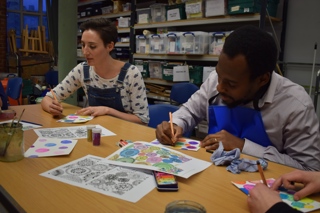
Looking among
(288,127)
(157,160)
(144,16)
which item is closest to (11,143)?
(157,160)

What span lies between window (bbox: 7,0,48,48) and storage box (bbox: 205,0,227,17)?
592cm

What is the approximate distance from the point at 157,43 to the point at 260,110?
319cm

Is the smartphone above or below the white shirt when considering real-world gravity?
below

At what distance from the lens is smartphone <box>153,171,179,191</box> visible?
0.96 meters

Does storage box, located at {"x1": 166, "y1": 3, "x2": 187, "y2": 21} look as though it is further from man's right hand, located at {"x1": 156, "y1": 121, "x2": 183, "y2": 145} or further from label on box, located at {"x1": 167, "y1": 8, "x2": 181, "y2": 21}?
man's right hand, located at {"x1": 156, "y1": 121, "x2": 183, "y2": 145}

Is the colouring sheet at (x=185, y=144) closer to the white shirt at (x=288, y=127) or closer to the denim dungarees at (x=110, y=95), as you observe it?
the white shirt at (x=288, y=127)

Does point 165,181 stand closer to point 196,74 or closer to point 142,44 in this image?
point 196,74

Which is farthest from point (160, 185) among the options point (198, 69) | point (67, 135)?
point (198, 69)

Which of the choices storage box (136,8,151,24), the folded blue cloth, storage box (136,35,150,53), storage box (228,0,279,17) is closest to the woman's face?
the folded blue cloth

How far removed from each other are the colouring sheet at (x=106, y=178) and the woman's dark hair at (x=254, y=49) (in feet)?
2.14

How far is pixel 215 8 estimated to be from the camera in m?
3.64

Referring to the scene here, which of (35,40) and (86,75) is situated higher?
(35,40)

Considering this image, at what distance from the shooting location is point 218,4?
3.59 metres

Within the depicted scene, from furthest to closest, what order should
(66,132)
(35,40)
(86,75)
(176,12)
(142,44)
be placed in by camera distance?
(35,40) → (142,44) → (176,12) → (86,75) → (66,132)
